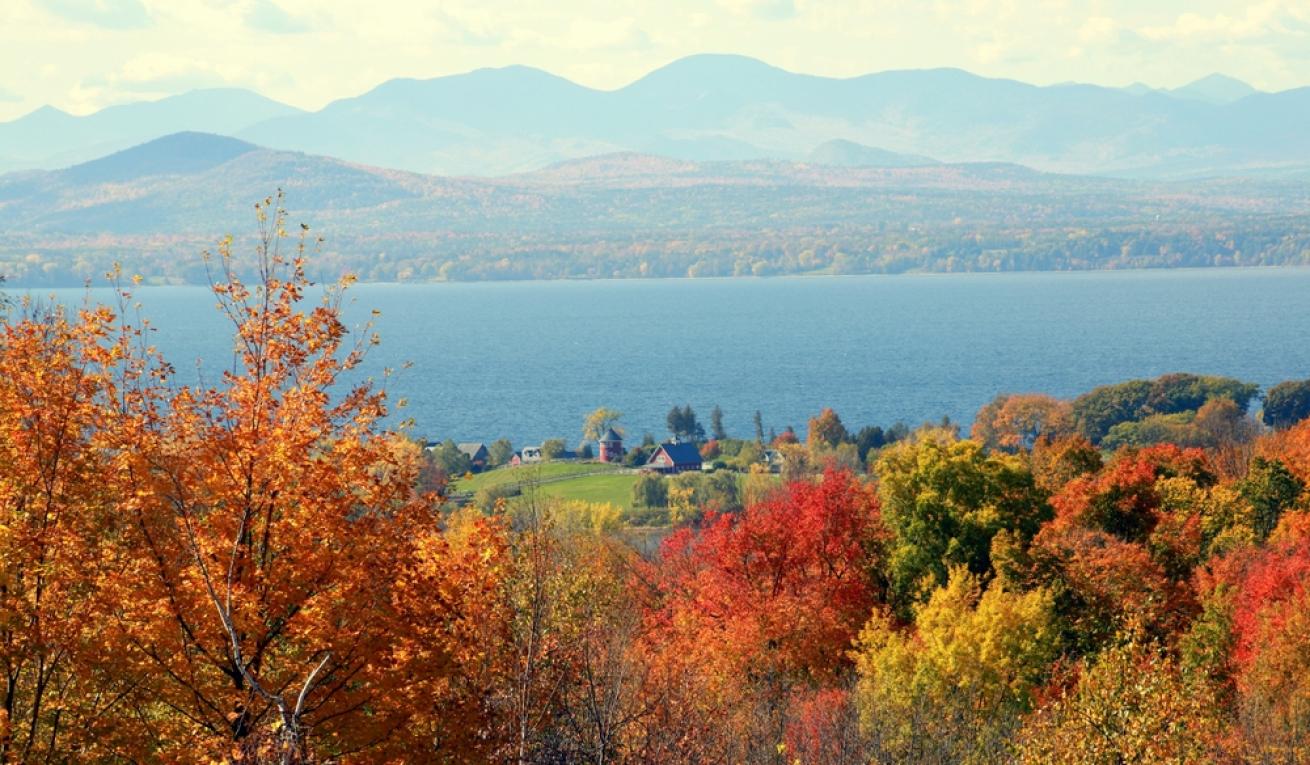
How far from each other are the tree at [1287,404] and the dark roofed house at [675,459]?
166ft

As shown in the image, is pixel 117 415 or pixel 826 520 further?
pixel 826 520

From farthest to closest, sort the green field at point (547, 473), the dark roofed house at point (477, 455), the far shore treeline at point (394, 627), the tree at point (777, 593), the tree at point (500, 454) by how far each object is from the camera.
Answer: the tree at point (500, 454) → the dark roofed house at point (477, 455) → the green field at point (547, 473) → the tree at point (777, 593) → the far shore treeline at point (394, 627)

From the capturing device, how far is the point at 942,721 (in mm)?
29797

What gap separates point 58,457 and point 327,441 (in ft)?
10.5

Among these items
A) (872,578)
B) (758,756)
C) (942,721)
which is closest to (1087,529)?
(872,578)

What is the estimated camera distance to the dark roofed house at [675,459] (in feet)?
397

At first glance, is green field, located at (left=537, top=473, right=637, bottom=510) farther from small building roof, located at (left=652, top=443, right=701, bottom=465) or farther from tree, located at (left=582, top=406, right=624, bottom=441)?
tree, located at (left=582, top=406, right=624, bottom=441)

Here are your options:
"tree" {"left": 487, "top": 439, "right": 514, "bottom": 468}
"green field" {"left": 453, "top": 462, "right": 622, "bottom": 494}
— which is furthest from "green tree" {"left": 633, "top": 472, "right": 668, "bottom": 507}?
"tree" {"left": 487, "top": 439, "right": 514, "bottom": 468}

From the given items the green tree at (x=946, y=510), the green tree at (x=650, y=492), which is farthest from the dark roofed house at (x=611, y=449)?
the green tree at (x=946, y=510)

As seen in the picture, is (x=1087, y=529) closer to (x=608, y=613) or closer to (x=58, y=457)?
(x=608, y=613)

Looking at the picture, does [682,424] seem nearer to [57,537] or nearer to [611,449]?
[611,449]

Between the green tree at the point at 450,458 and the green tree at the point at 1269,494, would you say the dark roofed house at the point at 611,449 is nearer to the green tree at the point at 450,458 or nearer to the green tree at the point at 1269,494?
the green tree at the point at 450,458

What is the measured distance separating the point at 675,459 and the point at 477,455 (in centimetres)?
1797

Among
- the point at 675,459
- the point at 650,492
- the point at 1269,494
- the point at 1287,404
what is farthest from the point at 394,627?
the point at 1287,404
